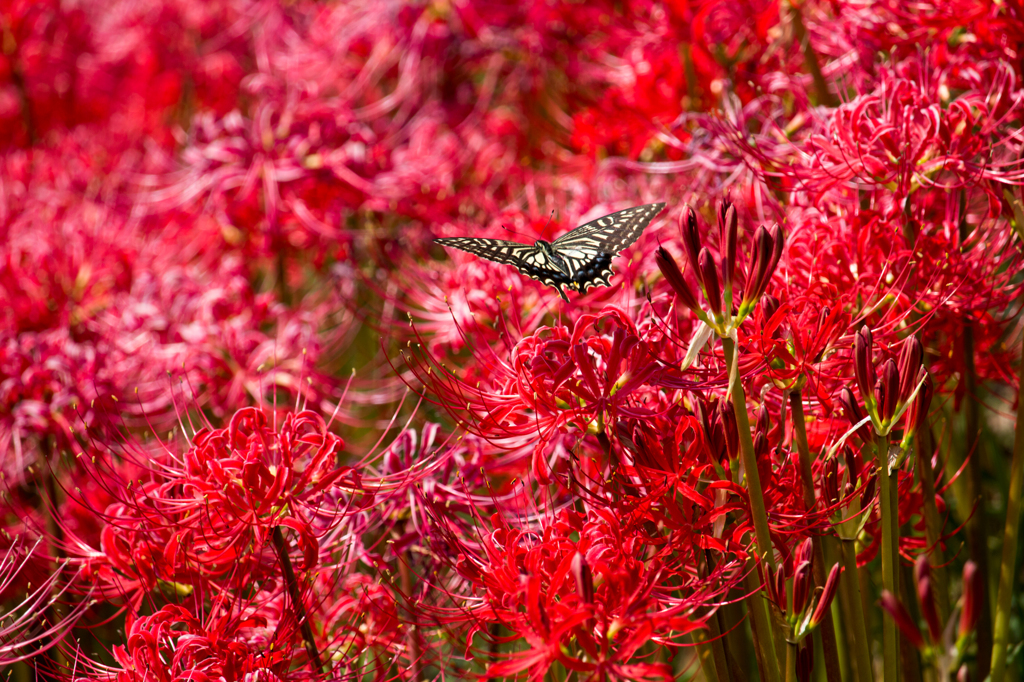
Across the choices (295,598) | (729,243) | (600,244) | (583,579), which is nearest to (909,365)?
(729,243)

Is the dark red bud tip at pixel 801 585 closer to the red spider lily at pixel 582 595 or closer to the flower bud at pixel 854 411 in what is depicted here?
the red spider lily at pixel 582 595

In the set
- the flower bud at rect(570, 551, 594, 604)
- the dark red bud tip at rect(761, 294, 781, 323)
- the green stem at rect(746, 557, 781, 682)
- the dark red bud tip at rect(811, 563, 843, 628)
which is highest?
the dark red bud tip at rect(761, 294, 781, 323)

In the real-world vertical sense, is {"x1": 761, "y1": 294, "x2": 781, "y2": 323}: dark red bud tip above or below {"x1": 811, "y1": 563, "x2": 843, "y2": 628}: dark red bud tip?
above

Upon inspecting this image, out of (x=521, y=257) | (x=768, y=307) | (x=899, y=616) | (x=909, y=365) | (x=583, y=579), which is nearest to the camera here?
(x=899, y=616)

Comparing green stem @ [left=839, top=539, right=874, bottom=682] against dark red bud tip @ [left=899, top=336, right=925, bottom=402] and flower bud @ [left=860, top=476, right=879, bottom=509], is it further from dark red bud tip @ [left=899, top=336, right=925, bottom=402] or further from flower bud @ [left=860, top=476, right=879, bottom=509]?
dark red bud tip @ [left=899, top=336, right=925, bottom=402]

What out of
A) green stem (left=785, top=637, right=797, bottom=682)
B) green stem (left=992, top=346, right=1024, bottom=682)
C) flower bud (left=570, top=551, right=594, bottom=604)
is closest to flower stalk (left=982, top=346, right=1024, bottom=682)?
green stem (left=992, top=346, right=1024, bottom=682)

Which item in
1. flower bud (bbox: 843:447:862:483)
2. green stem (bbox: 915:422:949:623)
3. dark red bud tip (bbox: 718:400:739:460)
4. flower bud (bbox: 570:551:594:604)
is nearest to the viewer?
flower bud (bbox: 570:551:594:604)

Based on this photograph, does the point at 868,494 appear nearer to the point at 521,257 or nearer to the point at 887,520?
the point at 887,520
